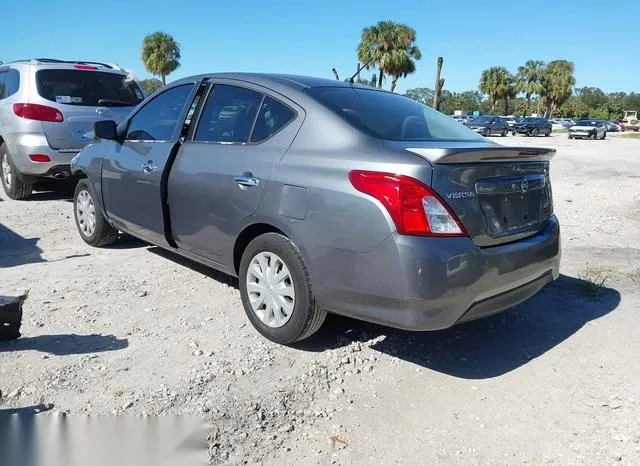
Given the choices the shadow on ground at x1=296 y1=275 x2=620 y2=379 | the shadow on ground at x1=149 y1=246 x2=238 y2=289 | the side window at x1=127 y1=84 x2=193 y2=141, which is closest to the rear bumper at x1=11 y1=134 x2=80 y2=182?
the shadow on ground at x1=149 y1=246 x2=238 y2=289

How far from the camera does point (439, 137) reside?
3.66 m

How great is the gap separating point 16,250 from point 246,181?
128 inches

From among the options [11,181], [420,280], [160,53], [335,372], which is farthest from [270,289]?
[160,53]

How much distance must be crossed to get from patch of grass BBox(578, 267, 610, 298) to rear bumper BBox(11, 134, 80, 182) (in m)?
6.13

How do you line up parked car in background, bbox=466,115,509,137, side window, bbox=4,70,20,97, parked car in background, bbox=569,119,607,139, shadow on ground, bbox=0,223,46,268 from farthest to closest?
1. parked car in background, bbox=569,119,607,139
2. parked car in background, bbox=466,115,509,137
3. side window, bbox=4,70,20,97
4. shadow on ground, bbox=0,223,46,268

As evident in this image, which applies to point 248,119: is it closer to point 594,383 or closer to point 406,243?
point 406,243

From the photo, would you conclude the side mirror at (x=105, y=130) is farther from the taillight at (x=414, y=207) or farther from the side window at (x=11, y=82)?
the side window at (x=11, y=82)

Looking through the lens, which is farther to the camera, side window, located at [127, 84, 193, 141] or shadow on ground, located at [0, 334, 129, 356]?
side window, located at [127, 84, 193, 141]

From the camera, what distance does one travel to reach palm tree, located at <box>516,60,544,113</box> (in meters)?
78.8

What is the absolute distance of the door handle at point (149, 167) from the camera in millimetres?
4344

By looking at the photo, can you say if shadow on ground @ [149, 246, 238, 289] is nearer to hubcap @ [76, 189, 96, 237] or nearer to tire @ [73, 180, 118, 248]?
tire @ [73, 180, 118, 248]

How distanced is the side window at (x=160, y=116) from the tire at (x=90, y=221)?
35.6 inches

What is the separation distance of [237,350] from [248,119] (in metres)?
1.54

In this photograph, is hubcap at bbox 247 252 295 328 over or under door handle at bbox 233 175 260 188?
under
